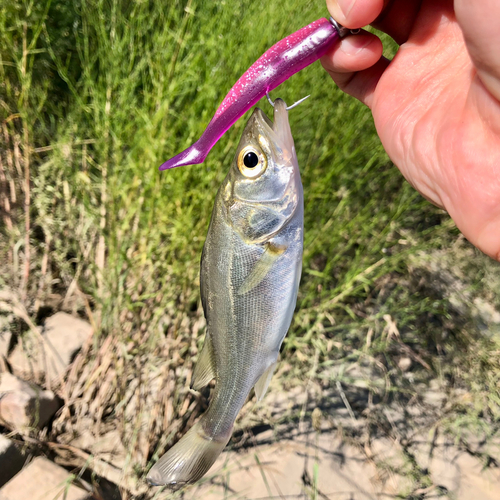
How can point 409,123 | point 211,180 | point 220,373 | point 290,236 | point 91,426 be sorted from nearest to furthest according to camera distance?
point 290,236 < point 220,373 < point 409,123 < point 211,180 < point 91,426

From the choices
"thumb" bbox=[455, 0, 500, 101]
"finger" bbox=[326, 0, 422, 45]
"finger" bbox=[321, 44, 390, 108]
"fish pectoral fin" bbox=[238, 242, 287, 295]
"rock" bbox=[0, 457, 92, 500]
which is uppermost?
"finger" bbox=[326, 0, 422, 45]

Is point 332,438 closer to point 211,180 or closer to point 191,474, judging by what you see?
point 191,474

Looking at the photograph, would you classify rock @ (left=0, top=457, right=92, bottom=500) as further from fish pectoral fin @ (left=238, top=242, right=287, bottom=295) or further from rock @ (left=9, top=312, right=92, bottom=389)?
fish pectoral fin @ (left=238, top=242, right=287, bottom=295)

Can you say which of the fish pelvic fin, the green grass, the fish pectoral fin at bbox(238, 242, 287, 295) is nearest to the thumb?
the fish pectoral fin at bbox(238, 242, 287, 295)

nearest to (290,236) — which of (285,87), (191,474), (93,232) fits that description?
(191,474)

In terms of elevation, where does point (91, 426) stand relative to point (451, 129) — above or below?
below

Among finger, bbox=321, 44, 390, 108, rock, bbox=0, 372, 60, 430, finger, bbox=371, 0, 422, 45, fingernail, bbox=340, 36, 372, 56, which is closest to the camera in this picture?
fingernail, bbox=340, 36, 372, 56
